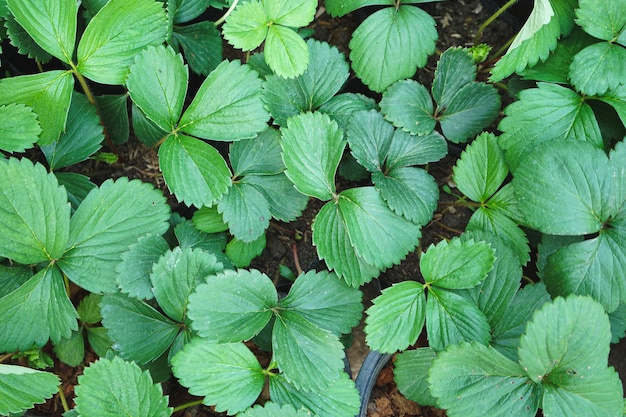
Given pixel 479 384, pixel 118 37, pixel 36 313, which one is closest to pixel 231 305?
pixel 36 313

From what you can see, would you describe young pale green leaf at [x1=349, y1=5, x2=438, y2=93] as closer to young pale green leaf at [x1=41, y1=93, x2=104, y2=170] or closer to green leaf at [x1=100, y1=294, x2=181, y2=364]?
young pale green leaf at [x1=41, y1=93, x2=104, y2=170]

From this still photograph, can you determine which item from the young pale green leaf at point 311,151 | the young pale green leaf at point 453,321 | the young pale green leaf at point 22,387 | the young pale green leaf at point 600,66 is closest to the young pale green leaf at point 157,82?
the young pale green leaf at point 311,151

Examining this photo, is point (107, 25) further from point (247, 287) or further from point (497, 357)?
point (497, 357)

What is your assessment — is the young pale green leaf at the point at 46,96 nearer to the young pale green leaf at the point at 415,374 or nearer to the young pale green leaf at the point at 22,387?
the young pale green leaf at the point at 22,387

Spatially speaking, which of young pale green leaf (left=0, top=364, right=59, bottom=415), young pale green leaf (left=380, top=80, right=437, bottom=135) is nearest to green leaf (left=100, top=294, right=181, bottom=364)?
young pale green leaf (left=0, top=364, right=59, bottom=415)

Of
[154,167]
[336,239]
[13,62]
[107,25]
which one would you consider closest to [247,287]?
[336,239]
